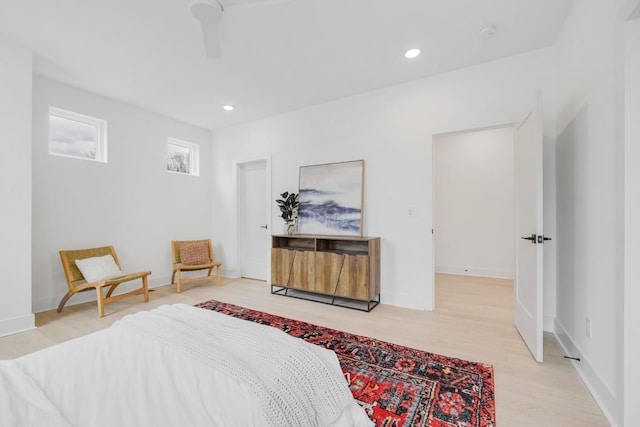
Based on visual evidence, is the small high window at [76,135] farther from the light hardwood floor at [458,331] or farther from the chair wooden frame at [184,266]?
the light hardwood floor at [458,331]

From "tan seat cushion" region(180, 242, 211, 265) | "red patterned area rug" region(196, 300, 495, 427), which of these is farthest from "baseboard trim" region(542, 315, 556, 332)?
"tan seat cushion" region(180, 242, 211, 265)

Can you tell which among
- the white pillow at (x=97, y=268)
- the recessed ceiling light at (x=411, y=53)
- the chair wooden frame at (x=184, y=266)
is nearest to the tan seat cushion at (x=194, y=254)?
the chair wooden frame at (x=184, y=266)

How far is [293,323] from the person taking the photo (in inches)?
111

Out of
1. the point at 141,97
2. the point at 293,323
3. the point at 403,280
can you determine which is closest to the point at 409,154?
the point at 403,280

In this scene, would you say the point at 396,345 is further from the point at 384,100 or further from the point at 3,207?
the point at 3,207

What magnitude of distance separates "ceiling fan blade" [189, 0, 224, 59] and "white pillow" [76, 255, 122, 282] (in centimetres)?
289

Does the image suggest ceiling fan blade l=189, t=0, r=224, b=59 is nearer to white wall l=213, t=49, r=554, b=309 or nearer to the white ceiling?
the white ceiling

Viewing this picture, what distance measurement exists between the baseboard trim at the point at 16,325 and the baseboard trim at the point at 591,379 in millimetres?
4561

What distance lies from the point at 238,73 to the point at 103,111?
213 cm

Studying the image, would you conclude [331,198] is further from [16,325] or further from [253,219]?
[16,325]

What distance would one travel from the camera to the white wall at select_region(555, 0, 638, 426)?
144 centimetres

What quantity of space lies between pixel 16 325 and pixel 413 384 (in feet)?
11.8

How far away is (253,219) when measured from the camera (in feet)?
16.0

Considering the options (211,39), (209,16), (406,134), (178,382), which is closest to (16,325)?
(178,382)
